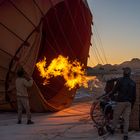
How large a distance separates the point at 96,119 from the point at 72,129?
0.99 meters

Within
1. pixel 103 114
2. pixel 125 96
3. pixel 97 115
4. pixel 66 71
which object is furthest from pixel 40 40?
pixel 125 96

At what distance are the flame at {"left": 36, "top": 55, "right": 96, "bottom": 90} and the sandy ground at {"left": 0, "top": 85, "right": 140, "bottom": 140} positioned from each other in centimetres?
273

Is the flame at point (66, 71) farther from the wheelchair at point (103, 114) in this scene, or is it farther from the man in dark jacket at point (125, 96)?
the man in dark jacket at point (125, 96)

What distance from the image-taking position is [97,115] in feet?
36.9

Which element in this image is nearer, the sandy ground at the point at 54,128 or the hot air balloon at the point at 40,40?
the sandy ground at the point at 54,128

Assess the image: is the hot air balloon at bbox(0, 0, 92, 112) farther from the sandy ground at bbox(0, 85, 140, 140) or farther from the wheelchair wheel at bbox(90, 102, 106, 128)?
the wheelchair wheel at bbox(90, 102, 106, 128)

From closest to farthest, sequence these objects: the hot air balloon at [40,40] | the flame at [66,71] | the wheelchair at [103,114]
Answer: the wheelchair at [103,114], the hot air balloon at [40,40], the flame at [66,71]

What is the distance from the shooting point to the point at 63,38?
1872cm

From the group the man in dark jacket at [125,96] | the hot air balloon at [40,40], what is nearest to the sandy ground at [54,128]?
the man in dark jacket at [125,96]

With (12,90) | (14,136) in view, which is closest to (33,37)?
(12,90)

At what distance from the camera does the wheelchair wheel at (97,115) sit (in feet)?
35.4

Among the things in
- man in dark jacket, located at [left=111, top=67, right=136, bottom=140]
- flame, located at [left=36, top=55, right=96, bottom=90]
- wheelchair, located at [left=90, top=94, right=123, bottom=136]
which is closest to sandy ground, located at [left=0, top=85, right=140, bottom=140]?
wheelchair, located at [left=90, top=94, right=123, bottom=136]

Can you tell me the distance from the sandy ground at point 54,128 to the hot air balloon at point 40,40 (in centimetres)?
99

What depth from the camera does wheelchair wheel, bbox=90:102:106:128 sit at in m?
10.8
